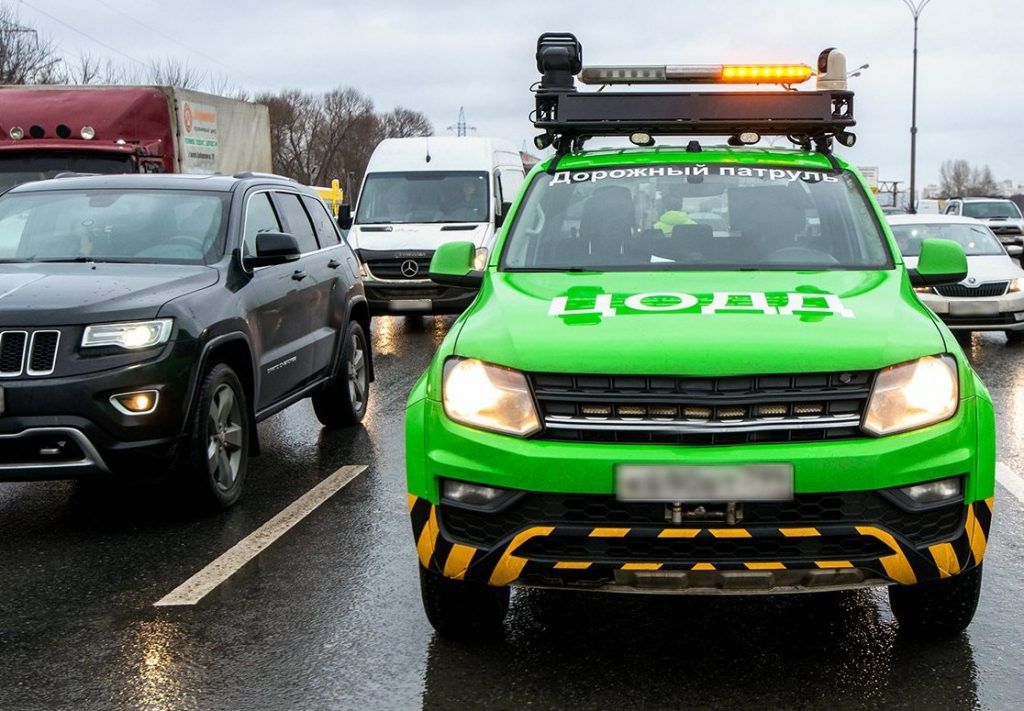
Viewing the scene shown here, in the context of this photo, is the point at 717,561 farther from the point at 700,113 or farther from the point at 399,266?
the point at 399,266

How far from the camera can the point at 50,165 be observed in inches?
576

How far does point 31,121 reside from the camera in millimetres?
15086

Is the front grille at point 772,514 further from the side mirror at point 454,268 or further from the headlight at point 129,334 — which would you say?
the headlight at point 129,334

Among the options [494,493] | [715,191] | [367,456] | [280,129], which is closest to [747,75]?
[715,191]

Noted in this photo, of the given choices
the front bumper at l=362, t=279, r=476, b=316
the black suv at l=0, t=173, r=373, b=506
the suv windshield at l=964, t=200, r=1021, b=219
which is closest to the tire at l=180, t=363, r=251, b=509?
the black suv at l=0, t=173, r=373, b=506

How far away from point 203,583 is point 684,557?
2319 mm

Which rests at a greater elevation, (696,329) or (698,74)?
(698,74)

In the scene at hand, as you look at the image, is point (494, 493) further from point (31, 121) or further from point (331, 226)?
point (31, 121)

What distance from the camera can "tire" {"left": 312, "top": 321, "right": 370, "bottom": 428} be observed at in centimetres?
893

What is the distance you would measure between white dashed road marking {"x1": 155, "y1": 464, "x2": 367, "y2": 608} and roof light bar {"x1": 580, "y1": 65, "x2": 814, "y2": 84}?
8.93ft

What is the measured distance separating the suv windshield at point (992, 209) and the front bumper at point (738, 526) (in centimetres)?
3241

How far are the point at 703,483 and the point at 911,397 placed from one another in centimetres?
73

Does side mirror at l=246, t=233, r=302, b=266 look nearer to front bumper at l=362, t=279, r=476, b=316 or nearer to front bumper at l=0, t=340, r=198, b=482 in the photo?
front bumper at l=0, t=340, r=198, b=482

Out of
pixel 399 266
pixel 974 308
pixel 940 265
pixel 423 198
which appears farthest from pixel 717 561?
pixel 423 198
